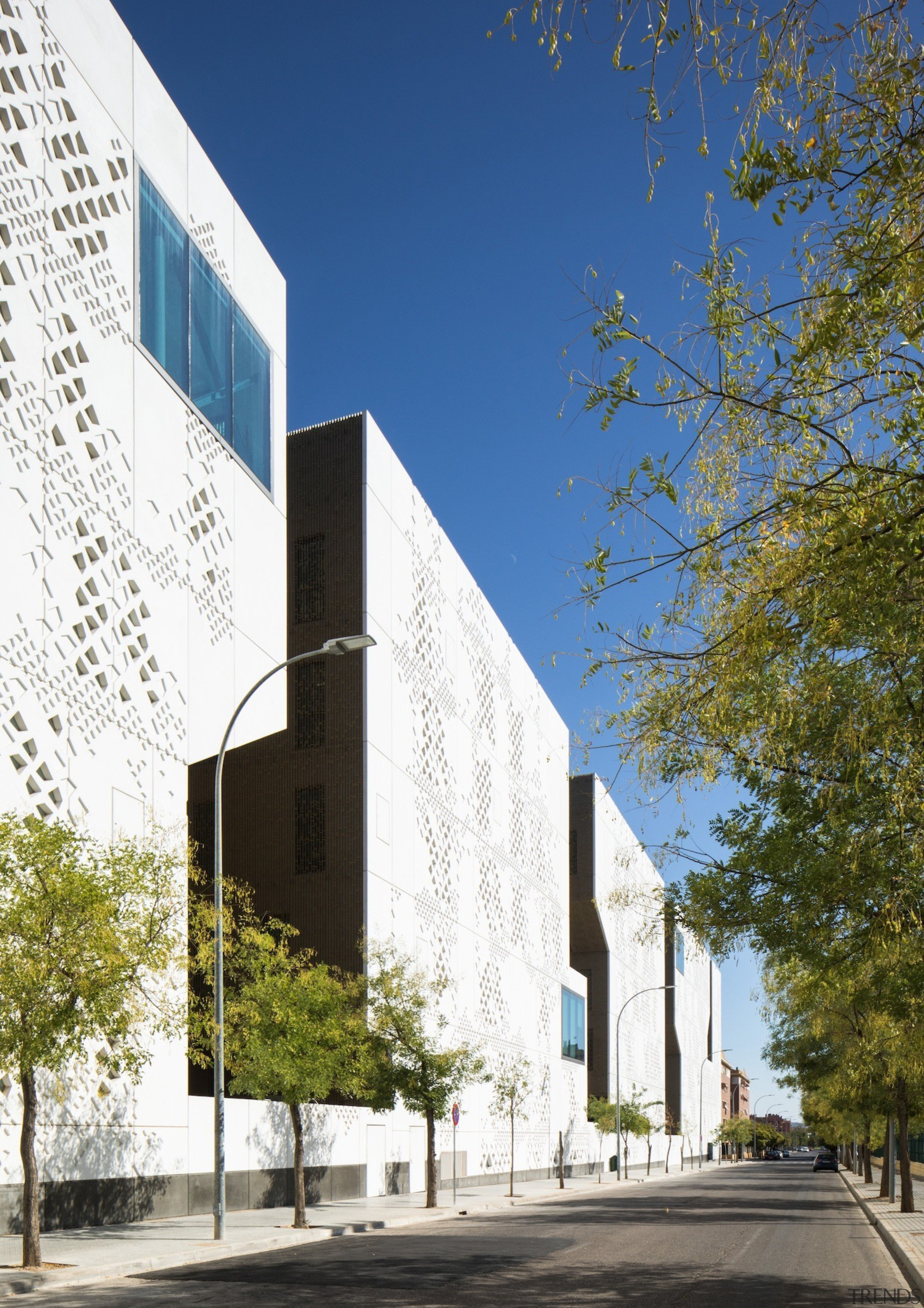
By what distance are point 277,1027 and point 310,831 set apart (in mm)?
14346

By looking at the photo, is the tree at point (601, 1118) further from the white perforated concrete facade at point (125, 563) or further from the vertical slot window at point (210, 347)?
the vertical slot window at point (210, 347)

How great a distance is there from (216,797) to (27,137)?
12.0 meters

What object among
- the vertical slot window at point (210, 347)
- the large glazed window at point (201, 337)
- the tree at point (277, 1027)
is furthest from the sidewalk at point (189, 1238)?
the vertical slot window at point (210, 347)

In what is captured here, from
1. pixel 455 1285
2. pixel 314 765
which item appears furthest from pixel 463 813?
pixel 455 1285

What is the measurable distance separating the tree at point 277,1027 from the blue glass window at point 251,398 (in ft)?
35.3

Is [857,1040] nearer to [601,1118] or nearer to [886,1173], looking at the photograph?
[886,1173]

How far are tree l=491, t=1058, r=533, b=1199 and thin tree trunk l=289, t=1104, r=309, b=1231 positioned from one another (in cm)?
1520

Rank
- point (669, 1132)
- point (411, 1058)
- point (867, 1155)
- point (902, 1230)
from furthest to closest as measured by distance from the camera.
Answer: point (669, 1132), point (867, 1155), point (411, 1058), point (902, 1230)

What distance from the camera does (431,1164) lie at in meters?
32.8

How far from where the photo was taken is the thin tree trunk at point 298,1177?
24750mm

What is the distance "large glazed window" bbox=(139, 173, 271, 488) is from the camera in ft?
90.1

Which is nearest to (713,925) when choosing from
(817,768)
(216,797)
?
(817,768)

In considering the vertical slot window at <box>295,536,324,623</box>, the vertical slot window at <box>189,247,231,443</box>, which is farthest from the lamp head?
the vertical slot window at <box>295,536,324,623</box>

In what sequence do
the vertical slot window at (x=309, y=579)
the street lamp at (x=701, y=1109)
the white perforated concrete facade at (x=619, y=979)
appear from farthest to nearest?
the street lamp at (x=701, y=1109)
the white perforated concrete facade at (x=619, y=979)
the vertical slot window at (x=309, y=579)
